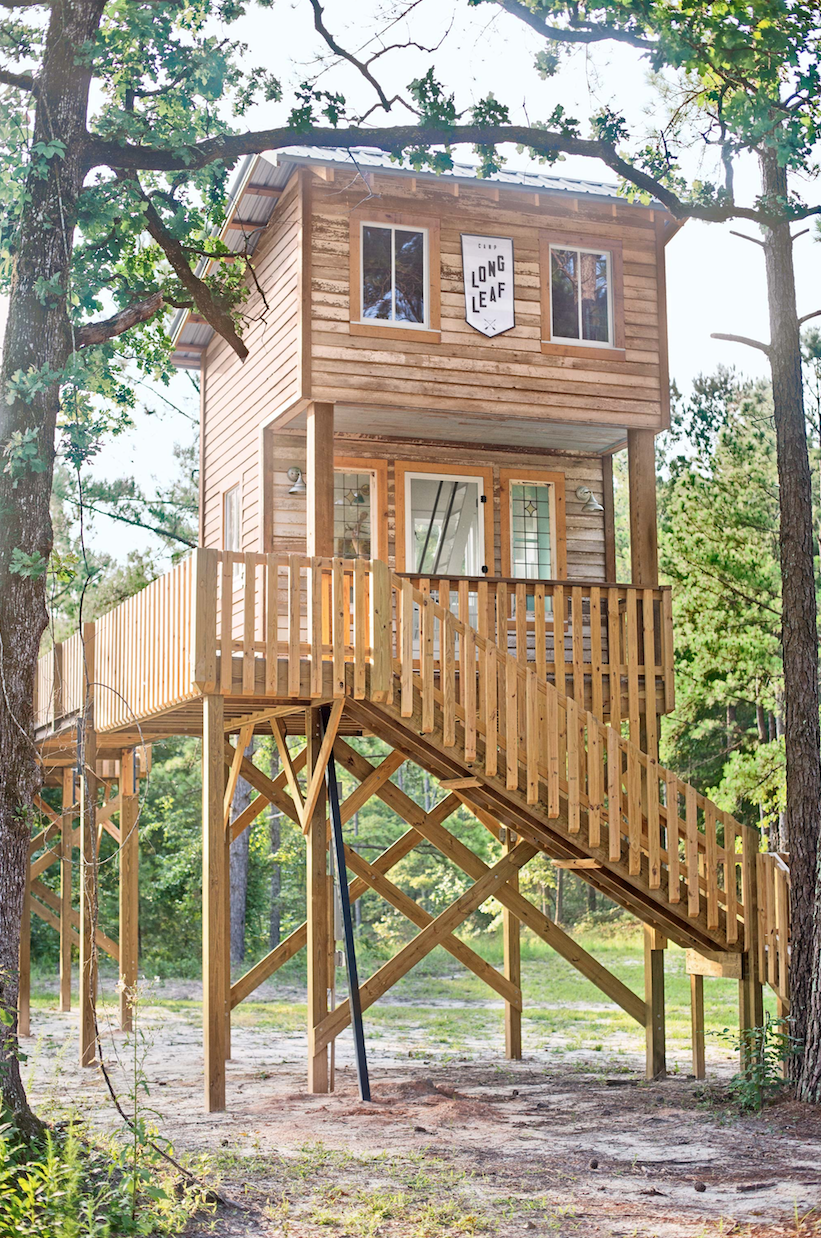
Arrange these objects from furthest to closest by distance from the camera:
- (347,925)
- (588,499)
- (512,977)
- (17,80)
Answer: (588,499), (512,977), (347,925), (17,80)

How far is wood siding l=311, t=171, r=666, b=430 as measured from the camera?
13.7 metres

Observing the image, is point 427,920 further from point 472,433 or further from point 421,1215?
point 421,1215

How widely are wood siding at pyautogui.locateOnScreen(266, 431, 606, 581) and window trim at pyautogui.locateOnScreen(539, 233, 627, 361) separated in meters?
1.70

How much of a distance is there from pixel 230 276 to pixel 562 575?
547 cm

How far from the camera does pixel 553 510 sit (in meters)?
16.2

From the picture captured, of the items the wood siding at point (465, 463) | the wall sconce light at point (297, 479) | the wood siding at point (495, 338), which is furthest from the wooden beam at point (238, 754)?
the wood siding at point (495, 338)

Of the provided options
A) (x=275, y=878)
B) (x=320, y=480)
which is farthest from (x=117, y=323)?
(x=275, y=878)

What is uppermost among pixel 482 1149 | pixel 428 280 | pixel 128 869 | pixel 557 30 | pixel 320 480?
pixel 557 30

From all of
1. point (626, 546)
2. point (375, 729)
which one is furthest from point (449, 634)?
point (626, 546)

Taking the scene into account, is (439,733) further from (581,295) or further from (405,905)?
(581,295)

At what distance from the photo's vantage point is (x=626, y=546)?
121 feet

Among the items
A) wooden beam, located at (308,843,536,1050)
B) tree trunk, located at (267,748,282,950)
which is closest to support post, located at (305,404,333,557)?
wooden beam, located at (308,843,536,1050)

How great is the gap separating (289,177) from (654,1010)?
31.1 ft

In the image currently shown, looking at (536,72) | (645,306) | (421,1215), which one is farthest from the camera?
(645,306)
